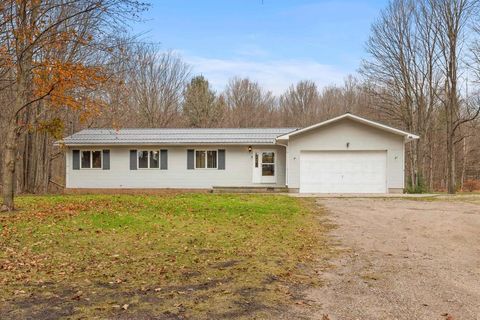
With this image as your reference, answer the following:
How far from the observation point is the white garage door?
70.0ft

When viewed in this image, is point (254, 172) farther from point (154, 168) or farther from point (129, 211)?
point (129, 211)

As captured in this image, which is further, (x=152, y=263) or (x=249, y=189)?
(x=249, y=189)

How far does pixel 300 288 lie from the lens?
17.9 ft

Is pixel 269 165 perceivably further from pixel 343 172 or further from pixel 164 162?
pixel 164 162

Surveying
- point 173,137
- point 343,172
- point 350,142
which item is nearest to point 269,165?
point 343,172

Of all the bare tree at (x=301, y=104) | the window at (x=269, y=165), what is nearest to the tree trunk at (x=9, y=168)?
the window at (x=269, y=165)

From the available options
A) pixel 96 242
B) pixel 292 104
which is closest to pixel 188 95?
pixel 292 104

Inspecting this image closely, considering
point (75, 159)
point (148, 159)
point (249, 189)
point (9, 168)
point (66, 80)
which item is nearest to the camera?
point (66, 80)

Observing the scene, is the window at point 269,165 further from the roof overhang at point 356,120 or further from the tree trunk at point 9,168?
the tree trunk at point 9,168

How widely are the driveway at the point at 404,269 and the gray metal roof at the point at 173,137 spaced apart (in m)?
11.5

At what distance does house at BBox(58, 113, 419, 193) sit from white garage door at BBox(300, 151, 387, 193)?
0.16 ft

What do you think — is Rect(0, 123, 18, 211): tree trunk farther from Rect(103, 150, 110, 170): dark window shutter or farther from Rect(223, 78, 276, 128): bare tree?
Rect(223, 78, 276, 128): bare tree

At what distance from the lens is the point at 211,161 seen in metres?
23.5

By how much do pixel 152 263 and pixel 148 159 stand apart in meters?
17.3
